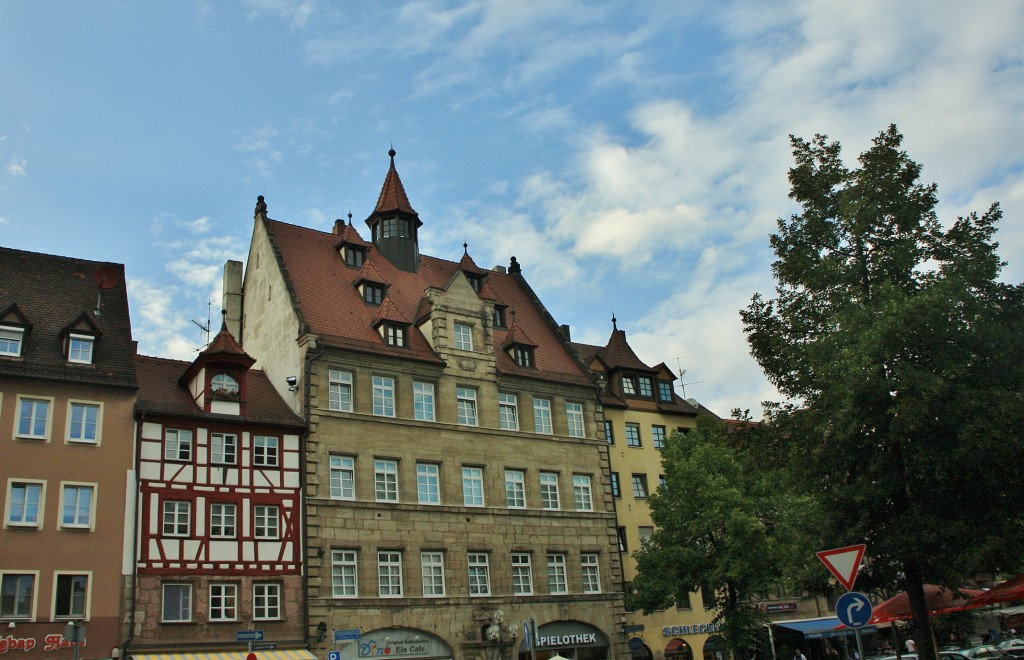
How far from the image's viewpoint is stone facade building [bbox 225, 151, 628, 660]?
107 ft

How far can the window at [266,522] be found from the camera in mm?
30844

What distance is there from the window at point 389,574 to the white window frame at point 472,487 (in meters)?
3.73

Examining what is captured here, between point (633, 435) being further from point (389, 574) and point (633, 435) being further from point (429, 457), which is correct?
point (389, 574)

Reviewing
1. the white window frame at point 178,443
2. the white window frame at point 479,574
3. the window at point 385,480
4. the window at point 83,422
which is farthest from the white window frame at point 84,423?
the white window frame at point 479,574

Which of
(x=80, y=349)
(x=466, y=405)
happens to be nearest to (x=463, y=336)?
(x=466, y=405)

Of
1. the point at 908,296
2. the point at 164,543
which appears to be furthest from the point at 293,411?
the point at 908,296

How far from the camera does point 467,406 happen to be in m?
37.9

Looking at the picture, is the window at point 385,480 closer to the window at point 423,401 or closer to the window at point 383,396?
the window at point 383,396

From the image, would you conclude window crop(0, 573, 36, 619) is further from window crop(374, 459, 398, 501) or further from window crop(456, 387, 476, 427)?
window crop(456, 387, 476, 427)

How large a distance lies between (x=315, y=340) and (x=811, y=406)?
18.2m

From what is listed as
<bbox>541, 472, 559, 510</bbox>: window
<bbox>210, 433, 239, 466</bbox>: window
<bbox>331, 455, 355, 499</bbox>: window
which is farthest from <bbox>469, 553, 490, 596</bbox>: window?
<bbox>210, 433, 239, 466</bbox>: window

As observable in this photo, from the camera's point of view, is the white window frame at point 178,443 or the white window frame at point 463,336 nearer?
the white window frame at point 178,443

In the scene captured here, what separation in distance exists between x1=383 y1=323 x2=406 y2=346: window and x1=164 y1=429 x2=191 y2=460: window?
29.2 ft

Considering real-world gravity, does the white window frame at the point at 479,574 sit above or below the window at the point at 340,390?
below
